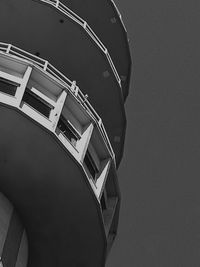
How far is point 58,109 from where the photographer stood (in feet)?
74.1

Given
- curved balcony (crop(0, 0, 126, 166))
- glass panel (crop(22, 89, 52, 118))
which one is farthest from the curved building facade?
curved balcony (crop(0, 0, 126, 166))

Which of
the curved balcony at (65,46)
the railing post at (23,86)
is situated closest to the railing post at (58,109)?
the railing post at (23,86)

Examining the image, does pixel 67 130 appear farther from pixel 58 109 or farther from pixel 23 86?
pixel 23 86

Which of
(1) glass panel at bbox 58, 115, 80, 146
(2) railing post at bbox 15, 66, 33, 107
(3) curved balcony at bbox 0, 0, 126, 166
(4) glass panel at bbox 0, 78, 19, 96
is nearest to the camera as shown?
(2) railing post at bbox 15, 66, 33, 107

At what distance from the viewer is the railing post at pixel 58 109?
21.9m

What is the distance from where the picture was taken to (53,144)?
70.3 ft

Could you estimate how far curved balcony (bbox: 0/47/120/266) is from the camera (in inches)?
842

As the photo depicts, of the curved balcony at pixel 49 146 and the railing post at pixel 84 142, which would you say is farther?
the railing post at pixel 84 142

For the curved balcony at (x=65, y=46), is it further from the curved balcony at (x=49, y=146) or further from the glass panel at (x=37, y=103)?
the glass panel at (x=37, y=103)

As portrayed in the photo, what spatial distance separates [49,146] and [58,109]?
1.63 meters

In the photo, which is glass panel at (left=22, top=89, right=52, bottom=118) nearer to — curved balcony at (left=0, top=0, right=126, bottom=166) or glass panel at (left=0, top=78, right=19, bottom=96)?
glass panel at (left=0, top=78, right=19, bottom=96)

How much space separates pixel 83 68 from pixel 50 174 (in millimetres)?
8210

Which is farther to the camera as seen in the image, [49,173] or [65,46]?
[65,46]

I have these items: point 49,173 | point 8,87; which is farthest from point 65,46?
point 49,173
